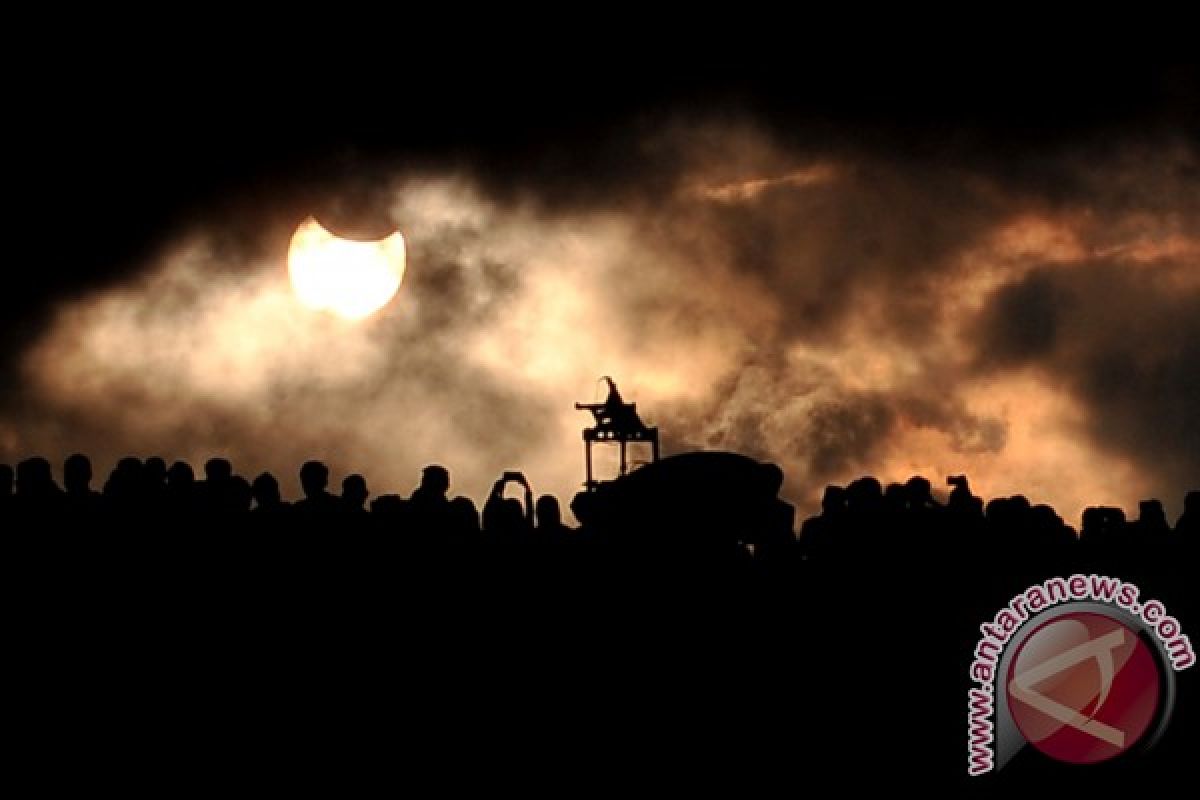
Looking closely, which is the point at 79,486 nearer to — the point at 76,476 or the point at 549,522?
the point at 76,476

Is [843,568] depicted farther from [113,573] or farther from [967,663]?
[113,573]

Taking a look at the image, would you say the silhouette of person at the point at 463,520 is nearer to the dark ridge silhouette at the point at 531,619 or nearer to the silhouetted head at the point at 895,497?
the dark ridge silhouette at the point at 531,619

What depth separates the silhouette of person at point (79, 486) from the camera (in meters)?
9.66

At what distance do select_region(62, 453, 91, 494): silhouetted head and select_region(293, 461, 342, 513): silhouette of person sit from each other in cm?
150

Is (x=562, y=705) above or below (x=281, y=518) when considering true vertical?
below

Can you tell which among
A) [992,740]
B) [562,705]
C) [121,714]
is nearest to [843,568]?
[992,740]

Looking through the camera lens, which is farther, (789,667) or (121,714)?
(789,667)

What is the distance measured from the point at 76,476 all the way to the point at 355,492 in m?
2.02

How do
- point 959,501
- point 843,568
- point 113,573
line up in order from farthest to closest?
point 959,501 < point 843,568 < point 113,573

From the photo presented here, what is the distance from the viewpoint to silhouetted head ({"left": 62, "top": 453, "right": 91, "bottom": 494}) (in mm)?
9742

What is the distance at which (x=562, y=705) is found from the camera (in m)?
9.57

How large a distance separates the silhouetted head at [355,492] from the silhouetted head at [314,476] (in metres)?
0.16

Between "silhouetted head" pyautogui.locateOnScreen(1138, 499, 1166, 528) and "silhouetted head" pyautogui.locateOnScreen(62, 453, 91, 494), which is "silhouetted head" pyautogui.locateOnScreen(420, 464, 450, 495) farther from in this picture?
"silhouetted head" pyautogui.locateOnScreen(1138, 499, 1166, 528)

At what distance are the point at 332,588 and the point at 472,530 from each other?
1.21m
